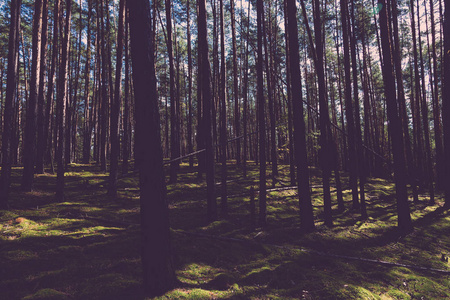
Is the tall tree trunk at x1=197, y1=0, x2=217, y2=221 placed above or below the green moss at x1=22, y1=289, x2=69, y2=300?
above

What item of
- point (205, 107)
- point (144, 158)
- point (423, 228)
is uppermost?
point (205, 107)

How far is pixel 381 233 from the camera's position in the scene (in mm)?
7883

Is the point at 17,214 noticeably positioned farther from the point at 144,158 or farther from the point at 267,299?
the point at 267,299

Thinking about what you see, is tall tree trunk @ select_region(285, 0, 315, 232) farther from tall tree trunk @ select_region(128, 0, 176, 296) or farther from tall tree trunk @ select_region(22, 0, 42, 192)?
tall tree trunk @ select_region(22, 0, 42, 192)

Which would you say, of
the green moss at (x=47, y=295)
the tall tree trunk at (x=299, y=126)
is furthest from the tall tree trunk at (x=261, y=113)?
the green moss at (x=47, y=295)

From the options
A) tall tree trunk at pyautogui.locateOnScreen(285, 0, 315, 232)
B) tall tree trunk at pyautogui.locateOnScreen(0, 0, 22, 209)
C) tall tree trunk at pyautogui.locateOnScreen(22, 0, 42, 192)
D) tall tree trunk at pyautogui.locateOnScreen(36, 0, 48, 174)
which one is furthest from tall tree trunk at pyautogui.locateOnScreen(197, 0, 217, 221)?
tall tree trunk at pyautogui.locateOnScreen(36, 0, 48, 174)

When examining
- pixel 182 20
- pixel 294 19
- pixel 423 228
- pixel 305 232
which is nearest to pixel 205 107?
pixel 294 19

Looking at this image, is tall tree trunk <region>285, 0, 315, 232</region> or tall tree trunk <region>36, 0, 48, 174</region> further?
tall tree trunk <region>36, 0, 48, 174</region>

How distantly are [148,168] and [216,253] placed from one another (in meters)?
3.13

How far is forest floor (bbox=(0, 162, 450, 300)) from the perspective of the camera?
383cm

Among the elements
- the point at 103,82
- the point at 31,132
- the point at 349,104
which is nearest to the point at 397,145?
the point at 349,104

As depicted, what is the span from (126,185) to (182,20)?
42.1ft

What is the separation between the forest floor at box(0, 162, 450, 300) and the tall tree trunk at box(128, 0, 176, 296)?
0.41m

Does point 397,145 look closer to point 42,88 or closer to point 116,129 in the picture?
point 116,129
